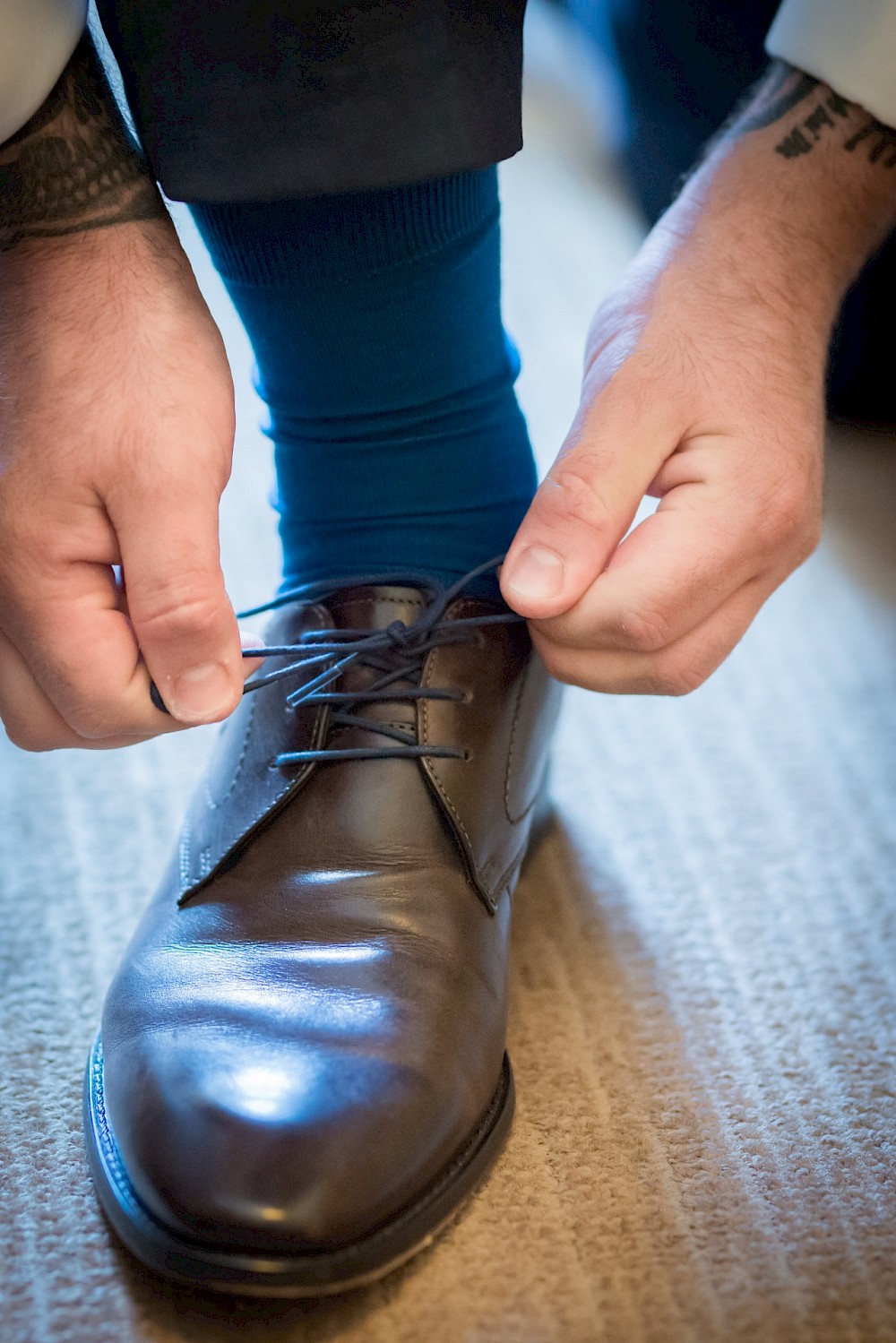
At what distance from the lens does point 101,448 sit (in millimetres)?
573

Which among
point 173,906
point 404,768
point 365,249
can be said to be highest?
point 365,249

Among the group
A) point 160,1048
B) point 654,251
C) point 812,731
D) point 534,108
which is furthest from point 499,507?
point 534,108

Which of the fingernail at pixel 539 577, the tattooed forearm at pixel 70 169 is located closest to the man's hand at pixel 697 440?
the fingernail at pixel 539 577

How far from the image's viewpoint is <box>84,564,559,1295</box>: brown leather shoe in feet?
1.67

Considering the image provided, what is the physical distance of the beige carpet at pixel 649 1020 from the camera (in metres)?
0.55

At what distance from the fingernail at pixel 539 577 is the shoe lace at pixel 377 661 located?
74mm

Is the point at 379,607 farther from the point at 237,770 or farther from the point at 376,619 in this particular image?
the point at 237,770

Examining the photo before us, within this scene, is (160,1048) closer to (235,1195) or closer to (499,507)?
(235,1195)

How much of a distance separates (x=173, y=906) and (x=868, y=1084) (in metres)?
0.47

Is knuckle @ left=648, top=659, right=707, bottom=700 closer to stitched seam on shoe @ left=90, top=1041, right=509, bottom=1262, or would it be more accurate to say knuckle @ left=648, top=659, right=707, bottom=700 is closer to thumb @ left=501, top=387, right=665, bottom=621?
thumb @ left=501, top=387, right=665, bottom=621

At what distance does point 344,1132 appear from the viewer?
0.52 m

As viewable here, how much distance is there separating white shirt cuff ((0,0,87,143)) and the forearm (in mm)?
428

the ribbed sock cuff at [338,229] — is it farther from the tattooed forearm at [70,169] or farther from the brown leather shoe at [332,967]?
the brown leather shoe at [332,967]

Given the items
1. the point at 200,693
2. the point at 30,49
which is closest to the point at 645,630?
the point at 200,693
